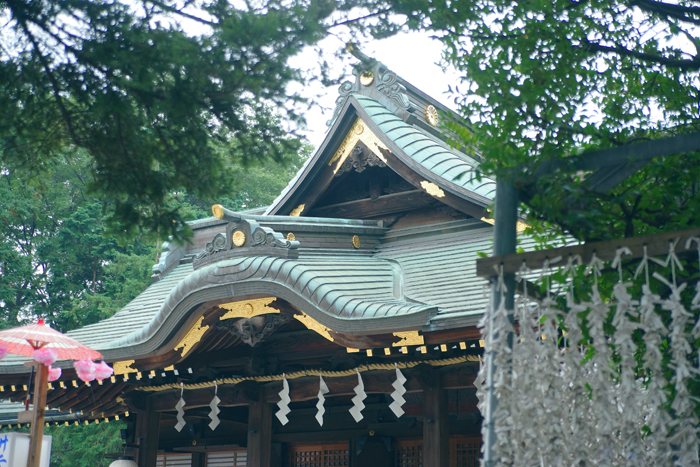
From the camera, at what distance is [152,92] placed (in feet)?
13.2

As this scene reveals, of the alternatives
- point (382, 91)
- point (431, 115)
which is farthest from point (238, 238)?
point (431, 115)

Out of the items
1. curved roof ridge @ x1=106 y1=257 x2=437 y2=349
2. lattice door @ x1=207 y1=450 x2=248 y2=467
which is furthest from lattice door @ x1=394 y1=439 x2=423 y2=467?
lattice door @ x1=207 y1=450 x2=248 y2=467

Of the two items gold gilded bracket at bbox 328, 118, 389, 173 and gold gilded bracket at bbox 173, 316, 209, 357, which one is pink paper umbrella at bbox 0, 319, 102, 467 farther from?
gold gilded bracket at bbox 328, 118, 389, 173

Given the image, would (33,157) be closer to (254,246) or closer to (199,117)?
(199,117)

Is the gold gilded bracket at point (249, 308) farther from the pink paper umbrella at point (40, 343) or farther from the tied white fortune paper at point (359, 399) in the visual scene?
the pink paper umbrella at point (40, 343)

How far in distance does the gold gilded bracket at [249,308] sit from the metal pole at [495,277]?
13.6 ft

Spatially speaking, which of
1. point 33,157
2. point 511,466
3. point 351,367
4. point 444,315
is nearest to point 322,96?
point 33,157

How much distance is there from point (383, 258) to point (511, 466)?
199 inches

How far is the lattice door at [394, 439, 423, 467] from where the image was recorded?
8875 millimetres

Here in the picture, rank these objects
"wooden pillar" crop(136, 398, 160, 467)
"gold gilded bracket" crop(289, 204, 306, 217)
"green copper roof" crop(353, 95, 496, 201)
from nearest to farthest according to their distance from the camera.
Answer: "green copper roof" crop(353, 95, 496, 201), "wooden pillar" crop(136, 398, 160, 467), "gold gilded bracket" crop(289, 204, 306, 217)

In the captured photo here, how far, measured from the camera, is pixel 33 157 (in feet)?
14.7

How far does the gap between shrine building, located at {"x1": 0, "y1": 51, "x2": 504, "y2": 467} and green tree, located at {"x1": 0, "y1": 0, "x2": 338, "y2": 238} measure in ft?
8.71

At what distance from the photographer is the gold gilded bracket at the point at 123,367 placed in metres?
8.19

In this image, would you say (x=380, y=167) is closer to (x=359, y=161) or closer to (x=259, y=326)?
(x=359, y=161)
